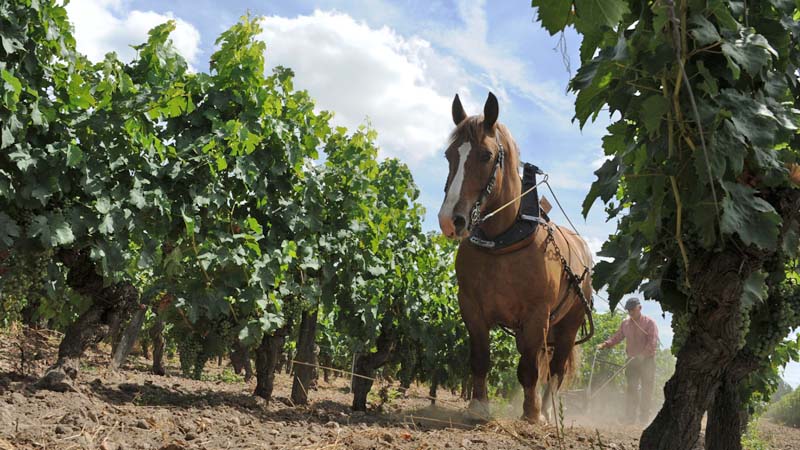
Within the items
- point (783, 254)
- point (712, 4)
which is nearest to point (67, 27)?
point (712, 4)

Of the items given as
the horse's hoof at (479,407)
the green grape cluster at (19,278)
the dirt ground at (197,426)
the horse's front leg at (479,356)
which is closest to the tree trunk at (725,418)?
the dirt ground at (197,426)

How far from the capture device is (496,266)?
5.21 metres

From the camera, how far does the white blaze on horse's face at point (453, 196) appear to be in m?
4.39

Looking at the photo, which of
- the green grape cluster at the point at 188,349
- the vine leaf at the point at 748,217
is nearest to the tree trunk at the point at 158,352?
the green grape cluster at the point at 188,349

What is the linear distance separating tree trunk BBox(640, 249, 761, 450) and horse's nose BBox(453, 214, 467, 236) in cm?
206

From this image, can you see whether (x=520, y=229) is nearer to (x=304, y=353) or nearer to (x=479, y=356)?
(x=479, y=356)

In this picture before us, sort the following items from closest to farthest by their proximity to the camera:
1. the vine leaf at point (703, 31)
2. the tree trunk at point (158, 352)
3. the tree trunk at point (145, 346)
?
the vine leaf at point (703, 31)
the tree trunk at point (158, 352)
the tree trunk at point (145, 346)

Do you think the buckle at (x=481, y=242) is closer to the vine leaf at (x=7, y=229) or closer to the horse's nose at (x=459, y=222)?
the horse's nose at (x=459, y=222)

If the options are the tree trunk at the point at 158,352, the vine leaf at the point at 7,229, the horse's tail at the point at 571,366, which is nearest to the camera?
the vine leaf at the point at 7,229

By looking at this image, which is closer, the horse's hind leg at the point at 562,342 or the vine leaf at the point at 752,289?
the vine leaf at the point at 752,289

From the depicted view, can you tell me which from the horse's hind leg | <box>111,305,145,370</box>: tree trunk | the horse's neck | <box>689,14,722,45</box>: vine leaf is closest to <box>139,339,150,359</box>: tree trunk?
<box>111,305,145,370</box>: tree trunk

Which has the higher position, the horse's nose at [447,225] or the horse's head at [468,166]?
the horse's head at [468,166]

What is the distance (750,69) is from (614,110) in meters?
0.46

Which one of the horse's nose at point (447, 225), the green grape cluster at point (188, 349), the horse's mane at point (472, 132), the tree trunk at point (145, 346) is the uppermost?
the horse's mane at point (472, 132)
